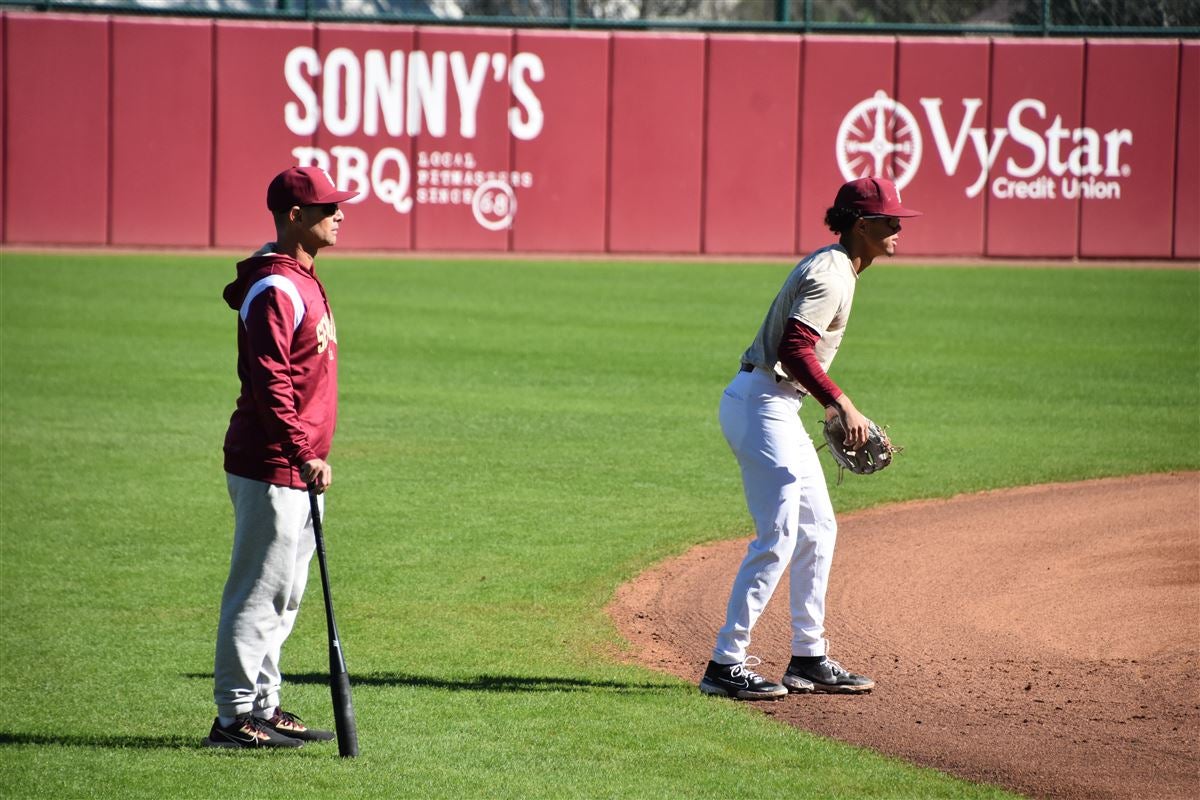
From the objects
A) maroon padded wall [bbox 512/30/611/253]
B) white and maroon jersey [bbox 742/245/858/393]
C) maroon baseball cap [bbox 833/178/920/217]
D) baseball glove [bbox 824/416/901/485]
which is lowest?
baseball glove [bbox 824/416/901/485]

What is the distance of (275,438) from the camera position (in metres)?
4.35

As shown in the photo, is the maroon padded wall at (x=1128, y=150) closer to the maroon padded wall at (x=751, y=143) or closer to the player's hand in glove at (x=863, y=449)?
→ the maroon padded wall at (x=751, y=143)

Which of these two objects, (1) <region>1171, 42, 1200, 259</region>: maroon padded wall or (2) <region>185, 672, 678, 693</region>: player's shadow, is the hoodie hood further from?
(1) <region>1171, 42, 1200, 259</region>: maroon padded wall

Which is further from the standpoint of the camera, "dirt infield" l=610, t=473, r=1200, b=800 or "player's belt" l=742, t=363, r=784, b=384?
"player's belt" l=742, t=363, r=784, b=384

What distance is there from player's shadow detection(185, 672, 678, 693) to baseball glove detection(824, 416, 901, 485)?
1065mm

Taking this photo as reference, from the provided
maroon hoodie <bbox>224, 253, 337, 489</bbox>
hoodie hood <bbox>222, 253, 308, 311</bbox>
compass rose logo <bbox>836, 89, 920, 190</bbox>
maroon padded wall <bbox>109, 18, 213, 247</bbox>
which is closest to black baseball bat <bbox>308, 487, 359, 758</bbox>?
maroon hoodie <bbox>224, 253, 337, 489</bbox>

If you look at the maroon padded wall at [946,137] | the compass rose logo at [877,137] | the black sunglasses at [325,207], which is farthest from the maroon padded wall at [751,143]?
the black sunglasses at [325,207]

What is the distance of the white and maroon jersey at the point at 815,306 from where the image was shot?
16.6 feet

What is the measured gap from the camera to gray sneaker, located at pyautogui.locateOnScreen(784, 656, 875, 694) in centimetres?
539

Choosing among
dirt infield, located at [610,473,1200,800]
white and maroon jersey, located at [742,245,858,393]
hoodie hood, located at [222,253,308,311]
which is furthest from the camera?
white and maroon jersey, located at [742,245,858,393]

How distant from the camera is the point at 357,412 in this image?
1130cm

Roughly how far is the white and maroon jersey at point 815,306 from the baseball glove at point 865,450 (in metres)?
0.20

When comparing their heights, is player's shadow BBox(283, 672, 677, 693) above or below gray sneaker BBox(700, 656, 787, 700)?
below

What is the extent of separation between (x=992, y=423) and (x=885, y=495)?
8.36ft
